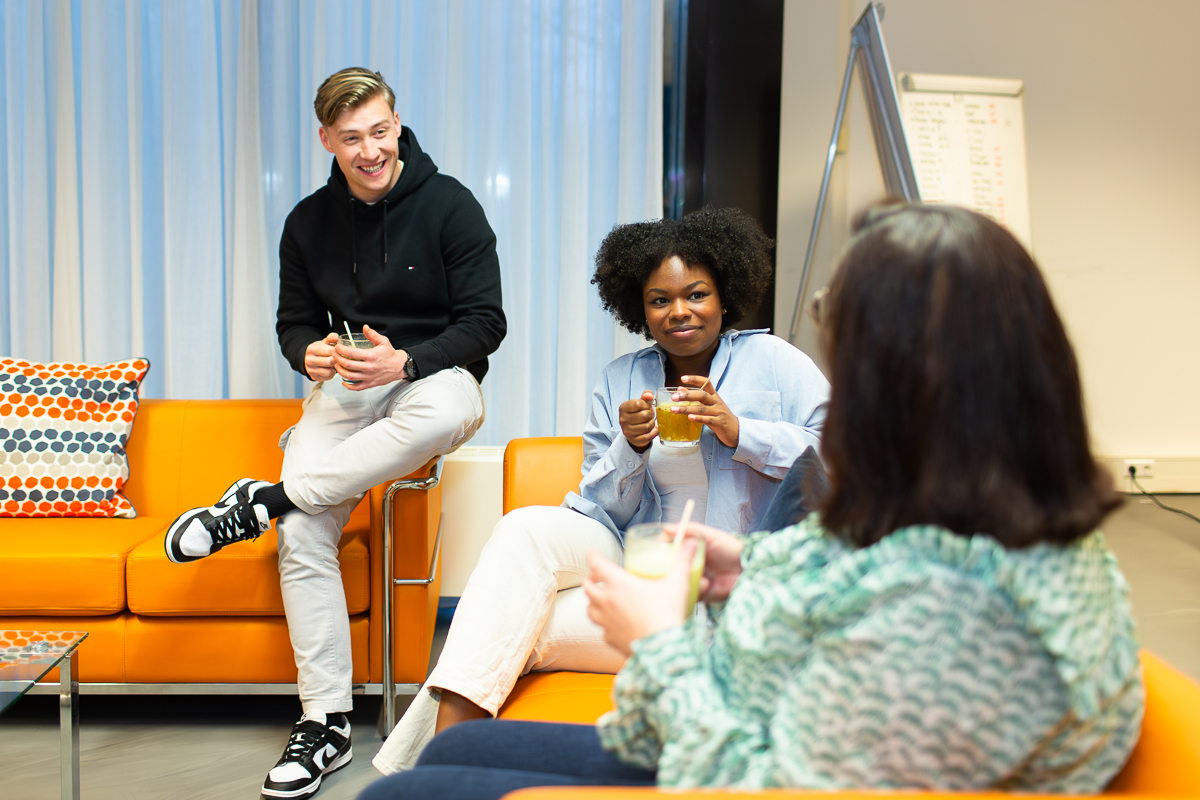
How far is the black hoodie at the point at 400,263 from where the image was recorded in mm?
2285

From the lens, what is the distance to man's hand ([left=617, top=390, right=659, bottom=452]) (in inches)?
64.9

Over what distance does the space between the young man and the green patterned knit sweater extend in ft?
4.45

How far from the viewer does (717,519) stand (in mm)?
1741

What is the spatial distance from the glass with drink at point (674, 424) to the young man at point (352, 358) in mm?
634

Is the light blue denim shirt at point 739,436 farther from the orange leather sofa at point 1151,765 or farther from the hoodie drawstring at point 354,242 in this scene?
the hoodie drawstring at point 354,242

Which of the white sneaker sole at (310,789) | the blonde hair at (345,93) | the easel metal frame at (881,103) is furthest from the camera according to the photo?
the easel metal frame at (881,103)

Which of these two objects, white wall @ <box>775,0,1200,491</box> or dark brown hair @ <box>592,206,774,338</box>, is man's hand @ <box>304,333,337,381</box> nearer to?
dark brown hair @ <box>592,206,774,338</box>

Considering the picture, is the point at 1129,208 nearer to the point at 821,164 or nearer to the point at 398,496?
the point at 821,164

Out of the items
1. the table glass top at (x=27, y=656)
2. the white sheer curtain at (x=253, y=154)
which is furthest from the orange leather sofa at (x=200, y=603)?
the white sheer curtain at (x=253, y=154)

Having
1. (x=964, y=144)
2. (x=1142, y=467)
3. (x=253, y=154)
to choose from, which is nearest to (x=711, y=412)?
(x=964, y=144)

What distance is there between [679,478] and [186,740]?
4.60 ft

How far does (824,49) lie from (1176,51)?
192cm

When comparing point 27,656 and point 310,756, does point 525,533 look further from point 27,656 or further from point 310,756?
point 27,656

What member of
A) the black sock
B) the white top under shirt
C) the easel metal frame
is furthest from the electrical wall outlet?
the black sock
